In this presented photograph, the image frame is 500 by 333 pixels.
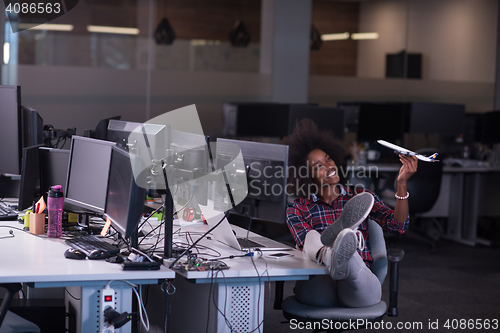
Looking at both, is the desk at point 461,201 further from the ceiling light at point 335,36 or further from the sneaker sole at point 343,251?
the sneaker sole at point 343,251

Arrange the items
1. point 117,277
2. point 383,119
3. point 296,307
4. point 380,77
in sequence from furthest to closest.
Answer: point 380,77 → point 383,119 → point 296,307 → point 117,277

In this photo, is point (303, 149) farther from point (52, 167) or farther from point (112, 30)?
point (112, 30)

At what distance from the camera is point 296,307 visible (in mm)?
2129

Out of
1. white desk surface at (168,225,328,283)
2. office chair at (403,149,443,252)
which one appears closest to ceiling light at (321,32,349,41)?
office chair at (403,149,443,252)

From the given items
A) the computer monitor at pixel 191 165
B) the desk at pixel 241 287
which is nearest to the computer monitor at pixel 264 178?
the computer monitor at pixel 191 165

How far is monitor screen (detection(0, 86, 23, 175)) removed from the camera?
293 cm

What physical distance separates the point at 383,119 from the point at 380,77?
1.77 m

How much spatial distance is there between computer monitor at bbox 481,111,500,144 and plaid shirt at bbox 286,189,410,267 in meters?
4.18

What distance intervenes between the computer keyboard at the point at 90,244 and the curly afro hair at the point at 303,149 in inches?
32.4

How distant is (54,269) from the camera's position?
1.76 meters

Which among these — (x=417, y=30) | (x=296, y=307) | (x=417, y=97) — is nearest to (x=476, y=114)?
(x=417, y=97)

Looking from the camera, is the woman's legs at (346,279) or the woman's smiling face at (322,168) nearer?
the woman's legs at (346,279)

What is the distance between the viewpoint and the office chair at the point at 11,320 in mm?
1726

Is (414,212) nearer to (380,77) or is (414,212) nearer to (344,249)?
(380,77)
